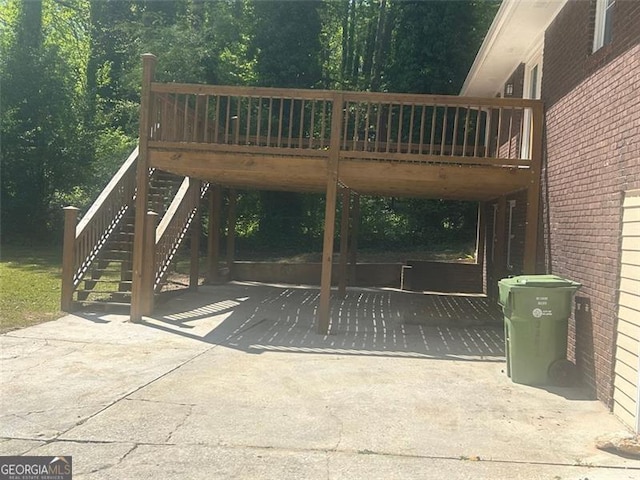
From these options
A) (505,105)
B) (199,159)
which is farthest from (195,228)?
(505,105)

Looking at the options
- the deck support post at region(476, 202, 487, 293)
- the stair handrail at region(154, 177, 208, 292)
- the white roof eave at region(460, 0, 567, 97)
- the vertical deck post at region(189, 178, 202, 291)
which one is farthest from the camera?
the deck support post at region(476, 202, 487, 293)

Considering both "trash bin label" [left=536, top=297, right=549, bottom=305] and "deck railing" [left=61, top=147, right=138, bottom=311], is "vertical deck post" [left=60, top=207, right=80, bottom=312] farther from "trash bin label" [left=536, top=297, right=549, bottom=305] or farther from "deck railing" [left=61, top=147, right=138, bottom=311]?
"trash bin label" [left=536, top=297, right=549, bottom=305]

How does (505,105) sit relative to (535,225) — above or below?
above

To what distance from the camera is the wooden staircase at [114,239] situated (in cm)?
976

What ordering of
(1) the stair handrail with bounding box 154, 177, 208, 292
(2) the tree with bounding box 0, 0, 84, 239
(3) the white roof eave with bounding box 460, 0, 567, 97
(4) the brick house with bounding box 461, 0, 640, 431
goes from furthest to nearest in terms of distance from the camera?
1. (2) the tree with bounding box 0, 0, 84, 239
2. (1) the stair handrail with bounding box 154, 177, 208, 292
3. (3) the white roof eave with bounding box 460, 0, 567, 97
4. (4) the brick house with bounding box 461, 0, 640, 431

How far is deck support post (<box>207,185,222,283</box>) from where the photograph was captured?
1429cm

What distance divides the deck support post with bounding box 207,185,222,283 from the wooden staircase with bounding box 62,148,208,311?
1753 millimetres

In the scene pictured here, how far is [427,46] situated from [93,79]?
15712 millimetres

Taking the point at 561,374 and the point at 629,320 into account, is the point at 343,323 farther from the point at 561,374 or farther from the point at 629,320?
the point at 629,320

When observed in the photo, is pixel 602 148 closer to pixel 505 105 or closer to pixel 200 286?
pixel 505 105

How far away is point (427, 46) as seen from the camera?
23.4 metres

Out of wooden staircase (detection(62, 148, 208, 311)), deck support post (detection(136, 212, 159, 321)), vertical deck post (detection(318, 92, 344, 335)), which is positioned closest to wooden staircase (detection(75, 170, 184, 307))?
wooden staircase (detection(62, 148, 208, 311))

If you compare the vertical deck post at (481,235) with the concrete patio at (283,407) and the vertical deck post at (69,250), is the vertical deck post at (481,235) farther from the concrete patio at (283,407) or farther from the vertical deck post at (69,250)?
the vertical deck post at (69,250)

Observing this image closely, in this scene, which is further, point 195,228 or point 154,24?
point 154,24
